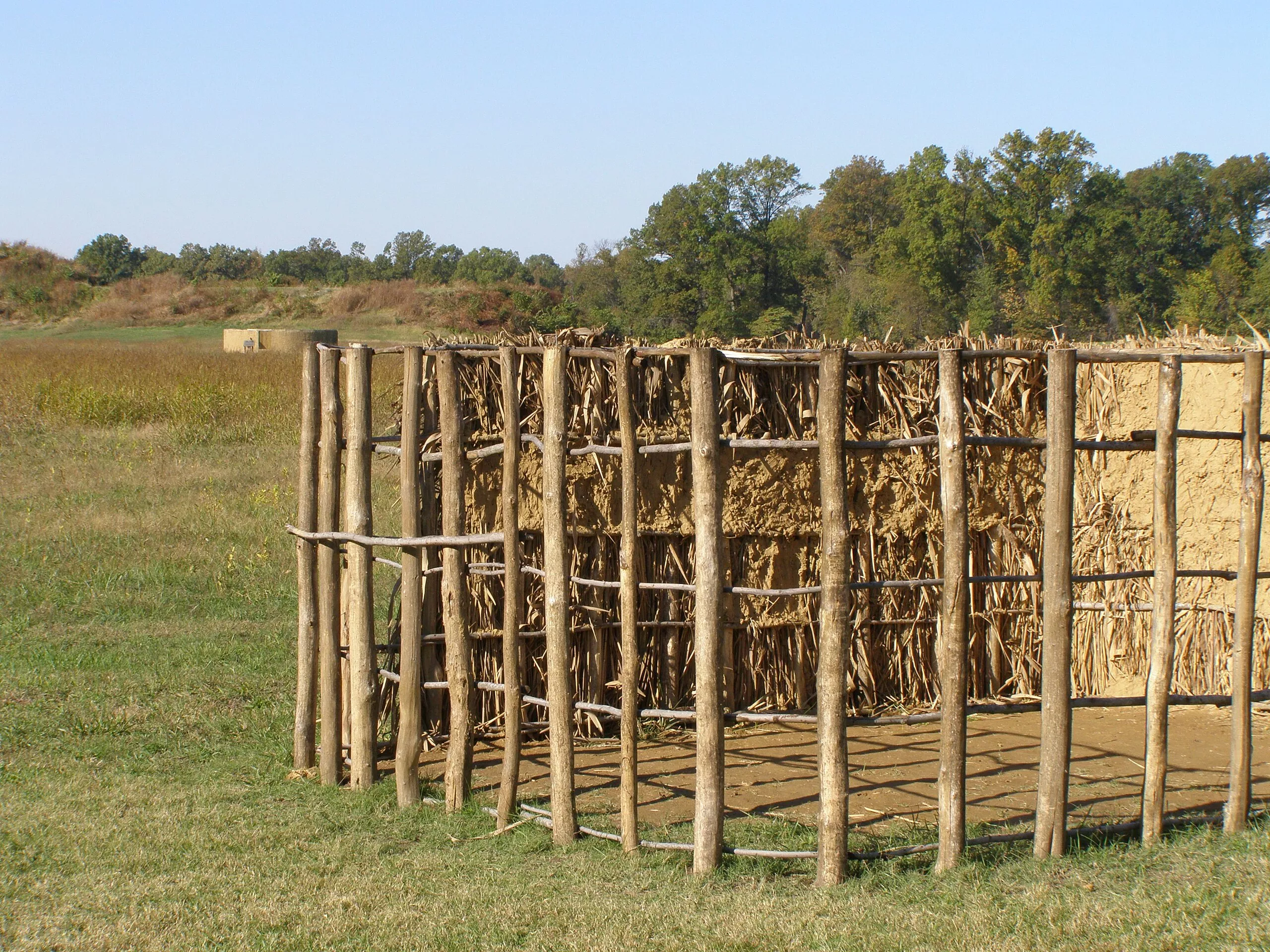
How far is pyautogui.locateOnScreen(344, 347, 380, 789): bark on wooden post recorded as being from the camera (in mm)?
5992

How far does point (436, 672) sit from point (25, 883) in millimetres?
2553

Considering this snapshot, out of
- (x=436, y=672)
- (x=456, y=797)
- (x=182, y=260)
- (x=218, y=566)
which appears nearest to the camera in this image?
(x=456, y=797)

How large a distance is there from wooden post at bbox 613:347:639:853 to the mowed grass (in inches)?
8.9

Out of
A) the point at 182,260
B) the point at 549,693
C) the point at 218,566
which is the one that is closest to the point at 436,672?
the point at 549,693

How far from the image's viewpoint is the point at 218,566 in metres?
11.7

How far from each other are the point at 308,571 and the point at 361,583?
0.47 meters

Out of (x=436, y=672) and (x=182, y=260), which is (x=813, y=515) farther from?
(x=182, y=260)

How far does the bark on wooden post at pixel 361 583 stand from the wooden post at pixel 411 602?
0.78ft

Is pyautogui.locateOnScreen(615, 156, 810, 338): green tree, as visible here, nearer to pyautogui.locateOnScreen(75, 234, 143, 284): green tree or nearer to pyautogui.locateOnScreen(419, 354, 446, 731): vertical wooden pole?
pyautogui.locateOnScreen(75, 234, 143, 284): green tree

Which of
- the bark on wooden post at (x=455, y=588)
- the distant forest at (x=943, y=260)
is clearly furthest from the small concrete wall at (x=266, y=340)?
the bark on wooden post at (x=455, y=588)

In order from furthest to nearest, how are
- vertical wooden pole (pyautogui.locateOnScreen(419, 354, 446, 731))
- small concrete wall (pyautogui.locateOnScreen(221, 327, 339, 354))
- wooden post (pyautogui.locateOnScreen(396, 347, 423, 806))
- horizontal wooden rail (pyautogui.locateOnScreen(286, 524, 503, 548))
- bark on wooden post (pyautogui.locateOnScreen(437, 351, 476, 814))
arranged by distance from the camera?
1. small concrete wall (pyautogui.locateOnScreen(221, 327, 339, 354))
2. vertical wooden pole (pyautogui.locateOnScreen(419, 354, 446, 731))
3. wooden post (pyautogui.locateOnScreen(396, 347, 423, 806))
4. bark on wooden post (pyautogui.locateOnScreen(437, 351, 476, 814))
5. horizontal wooden rail (pyautogui.locateOnScreen(286, 524, 503, 548))

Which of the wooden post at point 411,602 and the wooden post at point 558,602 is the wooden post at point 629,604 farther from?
the wooden post at point 411,602

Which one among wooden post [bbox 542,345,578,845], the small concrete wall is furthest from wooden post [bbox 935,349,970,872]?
the small concrete wall

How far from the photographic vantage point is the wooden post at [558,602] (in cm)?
515
